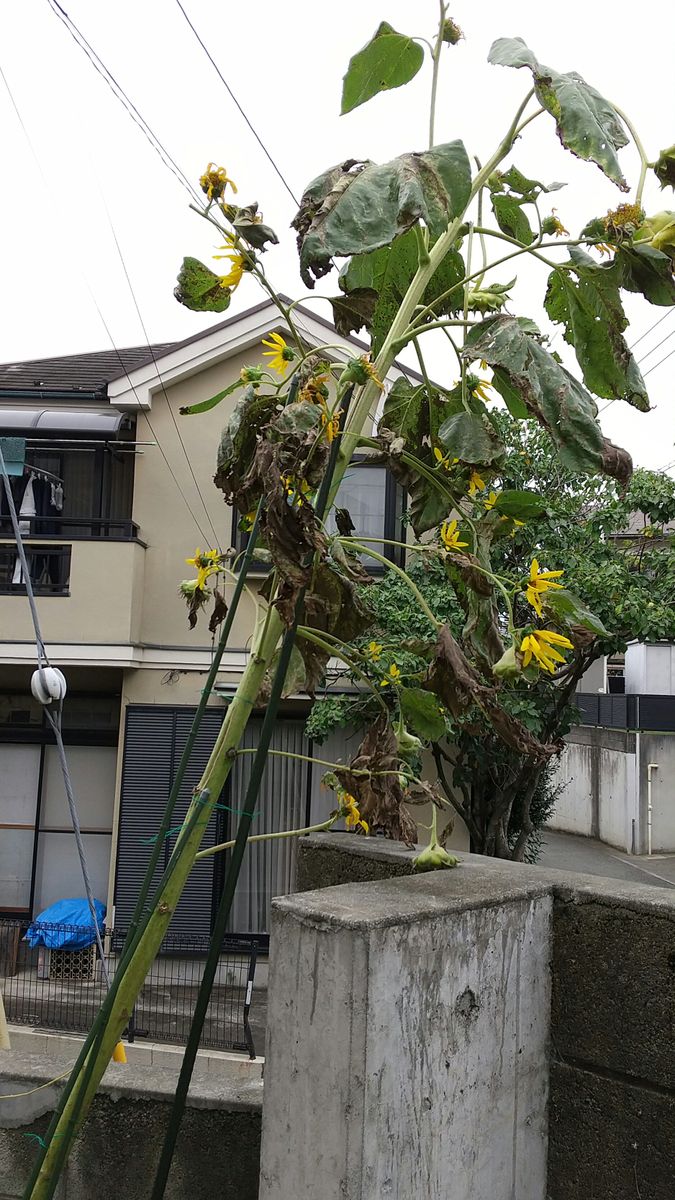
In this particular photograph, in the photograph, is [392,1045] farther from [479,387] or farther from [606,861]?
[606,861]

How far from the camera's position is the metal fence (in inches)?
357

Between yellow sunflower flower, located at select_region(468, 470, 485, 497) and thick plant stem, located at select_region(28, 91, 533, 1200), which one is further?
yellow sunflower flower, located at select_region(468, 470, 485, 497)

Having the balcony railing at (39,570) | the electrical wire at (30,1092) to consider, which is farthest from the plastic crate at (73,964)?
the electrical wire at (30,1092)

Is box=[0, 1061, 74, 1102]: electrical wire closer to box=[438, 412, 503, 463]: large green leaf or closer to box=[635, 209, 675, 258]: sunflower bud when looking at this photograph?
box=[438, 412, 503, 463]: large green leaf

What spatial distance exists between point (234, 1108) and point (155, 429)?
9.23 metres

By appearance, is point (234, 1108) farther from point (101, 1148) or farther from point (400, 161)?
point (400, 161)

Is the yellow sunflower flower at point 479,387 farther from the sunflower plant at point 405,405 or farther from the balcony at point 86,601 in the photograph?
the balcony at point 86,601

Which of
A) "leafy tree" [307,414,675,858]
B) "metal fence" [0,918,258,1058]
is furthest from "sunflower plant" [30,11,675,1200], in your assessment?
"metal fence" [0,918,258,1058]

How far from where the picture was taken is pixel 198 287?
201 cm

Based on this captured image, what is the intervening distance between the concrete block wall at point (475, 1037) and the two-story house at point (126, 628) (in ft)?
25.3

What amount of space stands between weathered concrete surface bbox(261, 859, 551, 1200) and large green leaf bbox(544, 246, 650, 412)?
1055 mm

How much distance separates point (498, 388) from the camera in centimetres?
203

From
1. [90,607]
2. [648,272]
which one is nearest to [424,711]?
[648,272]

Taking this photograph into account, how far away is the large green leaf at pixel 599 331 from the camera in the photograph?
1.85m
